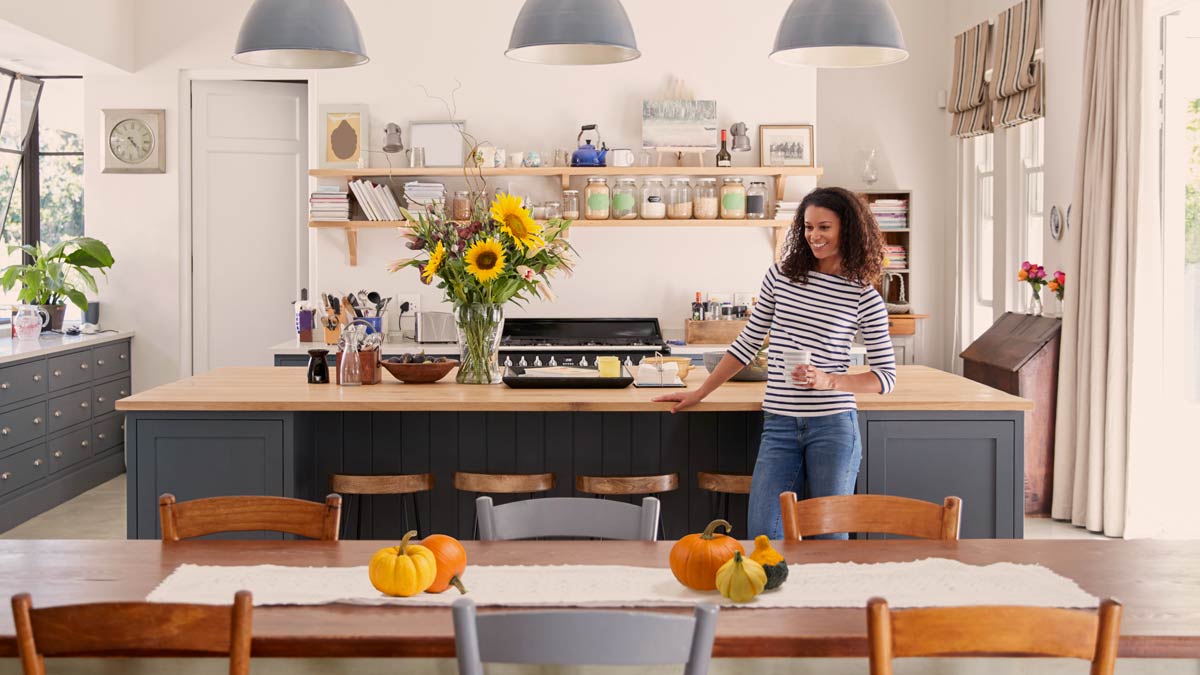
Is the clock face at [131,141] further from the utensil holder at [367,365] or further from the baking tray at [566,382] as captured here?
the baking tray at [566,382]

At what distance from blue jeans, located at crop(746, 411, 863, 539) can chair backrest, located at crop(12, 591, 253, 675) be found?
202cm

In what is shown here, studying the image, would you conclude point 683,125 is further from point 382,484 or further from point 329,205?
point 382,484

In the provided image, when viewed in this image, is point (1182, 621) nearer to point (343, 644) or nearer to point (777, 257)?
point (343, 644)

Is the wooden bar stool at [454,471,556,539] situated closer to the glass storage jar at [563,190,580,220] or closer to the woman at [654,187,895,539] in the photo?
the woman at [654,187,895,539]

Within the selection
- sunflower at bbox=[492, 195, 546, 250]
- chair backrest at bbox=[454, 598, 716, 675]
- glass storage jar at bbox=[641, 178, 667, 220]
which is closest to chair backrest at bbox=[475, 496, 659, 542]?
chair backrest at bbox=[454, 598, 716, 675]

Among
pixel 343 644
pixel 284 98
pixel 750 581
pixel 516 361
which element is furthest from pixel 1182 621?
pixel 284 98

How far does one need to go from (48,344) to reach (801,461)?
14.3 ft

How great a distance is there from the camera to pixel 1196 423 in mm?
5398

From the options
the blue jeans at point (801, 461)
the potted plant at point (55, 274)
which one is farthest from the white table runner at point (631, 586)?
the potted plant at point (55, 274)

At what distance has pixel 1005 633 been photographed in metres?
1.71

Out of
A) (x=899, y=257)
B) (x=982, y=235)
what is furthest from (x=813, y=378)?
(x=899, y=257)

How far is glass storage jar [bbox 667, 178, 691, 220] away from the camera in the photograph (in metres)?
6.63

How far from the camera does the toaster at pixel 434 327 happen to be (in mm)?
6691

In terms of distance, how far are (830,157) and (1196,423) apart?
11.7ft
